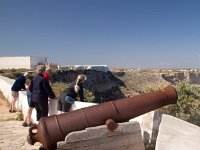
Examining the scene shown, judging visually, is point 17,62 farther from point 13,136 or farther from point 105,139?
point 105,139

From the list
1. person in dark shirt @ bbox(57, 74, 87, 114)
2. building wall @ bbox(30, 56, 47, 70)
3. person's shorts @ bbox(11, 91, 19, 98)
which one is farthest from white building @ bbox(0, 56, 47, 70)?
person in dark shirt @ bbox(57, 74, 87, 114)

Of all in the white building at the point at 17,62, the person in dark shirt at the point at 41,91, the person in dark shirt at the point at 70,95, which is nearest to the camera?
the person in dark shirt at the point at 41,91

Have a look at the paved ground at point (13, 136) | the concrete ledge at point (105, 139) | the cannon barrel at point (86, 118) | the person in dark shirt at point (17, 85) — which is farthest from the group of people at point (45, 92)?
the person in dark shirt at point (17, 85)

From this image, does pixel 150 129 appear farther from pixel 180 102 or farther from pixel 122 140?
pixel 180 102

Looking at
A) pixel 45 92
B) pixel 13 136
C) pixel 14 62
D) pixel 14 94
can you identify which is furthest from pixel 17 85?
pixel 14 62

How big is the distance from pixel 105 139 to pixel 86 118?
15.7 inches

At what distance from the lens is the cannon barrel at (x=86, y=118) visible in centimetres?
407

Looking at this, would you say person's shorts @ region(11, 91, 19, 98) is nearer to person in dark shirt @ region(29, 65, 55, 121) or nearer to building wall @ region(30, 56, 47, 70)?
person in dark shirt @ region(29, 65, 55, 121)

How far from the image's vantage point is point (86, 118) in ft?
13.7

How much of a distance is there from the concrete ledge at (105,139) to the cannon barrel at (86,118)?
9cm

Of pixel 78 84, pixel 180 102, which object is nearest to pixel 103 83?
pixel 180 102

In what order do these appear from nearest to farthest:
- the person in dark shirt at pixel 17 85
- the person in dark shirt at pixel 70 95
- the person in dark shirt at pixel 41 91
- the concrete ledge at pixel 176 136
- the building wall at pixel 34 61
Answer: the concrete ledge at pixel 176 136 → the person in dark shirt at pixel 41 91 → the person in dark shirt at pixel 70 95 → the person in dark shirt at pixel 17 85 → the building wall at pixel 34 61

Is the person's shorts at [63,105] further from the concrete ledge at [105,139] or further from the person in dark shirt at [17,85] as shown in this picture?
the person in dark shirt at [17,85]

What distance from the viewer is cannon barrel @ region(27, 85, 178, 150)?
4.07 meters
